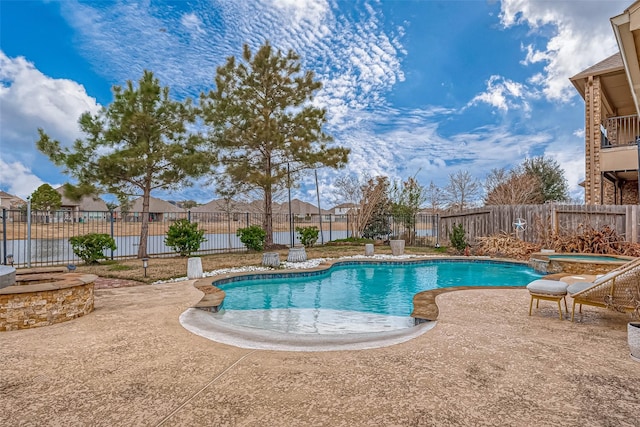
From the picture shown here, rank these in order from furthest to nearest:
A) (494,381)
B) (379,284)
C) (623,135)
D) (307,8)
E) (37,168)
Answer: (623,135) < (307,8) < (37,168) < (379,284) < (494,381)

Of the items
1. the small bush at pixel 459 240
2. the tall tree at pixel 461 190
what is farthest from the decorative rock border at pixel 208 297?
the tall tree at pixel 461 190

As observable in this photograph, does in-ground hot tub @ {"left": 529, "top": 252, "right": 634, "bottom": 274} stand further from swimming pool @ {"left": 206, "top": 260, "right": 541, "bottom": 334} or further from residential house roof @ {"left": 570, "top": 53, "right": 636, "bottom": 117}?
residential house roof @ {"left": 570, "top": 53, "right": 636, "bottom": 117}

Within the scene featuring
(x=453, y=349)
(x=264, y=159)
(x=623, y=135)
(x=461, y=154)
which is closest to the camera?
(x=453, y=349)

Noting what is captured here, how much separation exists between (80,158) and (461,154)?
75.6 ft

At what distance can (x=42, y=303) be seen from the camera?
14.5 ft

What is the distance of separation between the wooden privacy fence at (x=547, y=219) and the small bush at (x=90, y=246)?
44.9ft

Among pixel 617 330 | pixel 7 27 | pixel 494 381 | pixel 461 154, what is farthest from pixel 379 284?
pixel 461 154

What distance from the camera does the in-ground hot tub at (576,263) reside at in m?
8.58

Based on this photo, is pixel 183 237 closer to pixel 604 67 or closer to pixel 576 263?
pixel 576 263

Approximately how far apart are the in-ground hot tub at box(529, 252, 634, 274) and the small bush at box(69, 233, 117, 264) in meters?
12.7

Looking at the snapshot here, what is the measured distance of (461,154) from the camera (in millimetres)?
25500

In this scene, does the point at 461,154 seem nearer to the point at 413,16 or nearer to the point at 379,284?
the point at 413,16

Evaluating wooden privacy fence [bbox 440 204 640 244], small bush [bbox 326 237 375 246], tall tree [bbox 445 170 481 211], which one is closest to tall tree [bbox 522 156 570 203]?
tall tree [bbox 445 170 481 211]

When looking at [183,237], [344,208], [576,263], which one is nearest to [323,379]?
[576,263]
